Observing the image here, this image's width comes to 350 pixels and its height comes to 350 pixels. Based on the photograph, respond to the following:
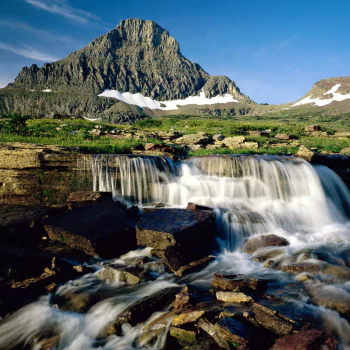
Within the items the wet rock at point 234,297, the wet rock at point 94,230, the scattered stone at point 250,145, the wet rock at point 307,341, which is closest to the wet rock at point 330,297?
the wet rock at point 307,341

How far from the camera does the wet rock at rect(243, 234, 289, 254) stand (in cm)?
1066

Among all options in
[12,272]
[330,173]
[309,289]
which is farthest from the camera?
[330,173]

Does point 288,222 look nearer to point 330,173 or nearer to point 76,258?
point 330,173

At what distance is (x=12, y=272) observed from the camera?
27.3 ft

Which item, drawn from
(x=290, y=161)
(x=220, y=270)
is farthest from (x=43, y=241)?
(x=290, y=161)

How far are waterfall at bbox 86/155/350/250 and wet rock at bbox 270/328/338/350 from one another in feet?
24.3

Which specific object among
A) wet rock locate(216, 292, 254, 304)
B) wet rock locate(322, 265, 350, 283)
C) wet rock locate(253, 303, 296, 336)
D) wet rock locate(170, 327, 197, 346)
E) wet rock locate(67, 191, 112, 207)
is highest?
wet rock locate(67, 191, 112, 207)

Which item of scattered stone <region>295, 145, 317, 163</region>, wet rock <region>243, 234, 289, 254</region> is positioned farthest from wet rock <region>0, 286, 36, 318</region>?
scattered stone <region>295, 145, 317, 163</region>

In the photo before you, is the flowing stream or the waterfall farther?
the waterfall

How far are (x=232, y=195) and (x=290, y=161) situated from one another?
16.4 feet

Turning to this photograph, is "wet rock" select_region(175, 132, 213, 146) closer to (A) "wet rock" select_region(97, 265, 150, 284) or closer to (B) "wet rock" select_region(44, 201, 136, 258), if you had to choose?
(B) "wet rock" select_region(44, 201, 136, 258)

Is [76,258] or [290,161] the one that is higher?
[290,161]

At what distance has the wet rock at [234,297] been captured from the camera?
6.29m

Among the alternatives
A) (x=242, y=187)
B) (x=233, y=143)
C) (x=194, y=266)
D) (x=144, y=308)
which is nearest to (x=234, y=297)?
(x=144, y=308)
